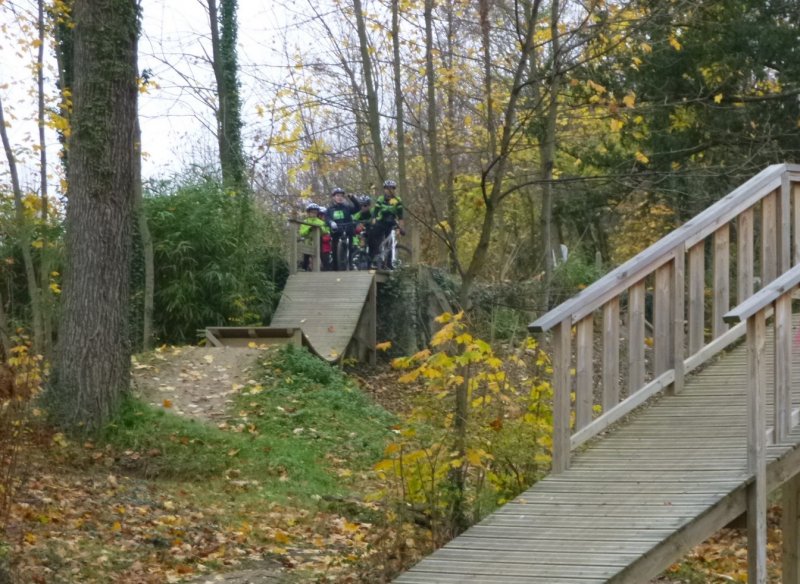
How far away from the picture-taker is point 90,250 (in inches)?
506

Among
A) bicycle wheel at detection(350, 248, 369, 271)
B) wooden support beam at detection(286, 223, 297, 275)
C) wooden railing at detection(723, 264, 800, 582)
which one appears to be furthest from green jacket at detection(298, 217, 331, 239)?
wooden railing at detection(723, 264, 800, 582)

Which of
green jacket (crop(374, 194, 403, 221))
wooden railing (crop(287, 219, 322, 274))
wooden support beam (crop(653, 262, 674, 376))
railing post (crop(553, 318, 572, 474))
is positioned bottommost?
railing post (crop(553, 318, 572, 474))

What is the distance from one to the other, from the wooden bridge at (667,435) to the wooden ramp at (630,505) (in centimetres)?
1

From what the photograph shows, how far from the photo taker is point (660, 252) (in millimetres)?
7688

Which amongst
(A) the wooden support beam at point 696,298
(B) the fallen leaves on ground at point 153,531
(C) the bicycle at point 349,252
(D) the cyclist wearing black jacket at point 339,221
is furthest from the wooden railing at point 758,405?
(C) the bicycle at point 349,252

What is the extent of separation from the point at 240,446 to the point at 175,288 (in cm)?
834

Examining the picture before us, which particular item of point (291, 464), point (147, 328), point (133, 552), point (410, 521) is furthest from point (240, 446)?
point (147, 328)

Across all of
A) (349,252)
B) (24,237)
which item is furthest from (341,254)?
(24,237)

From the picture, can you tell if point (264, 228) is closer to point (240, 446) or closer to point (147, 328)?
point (147, 328)

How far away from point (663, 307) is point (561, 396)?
1.14m

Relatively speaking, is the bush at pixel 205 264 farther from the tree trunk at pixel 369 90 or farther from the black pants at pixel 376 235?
the tree trunk at pixel 369 90

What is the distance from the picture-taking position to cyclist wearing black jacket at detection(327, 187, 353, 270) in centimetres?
2283

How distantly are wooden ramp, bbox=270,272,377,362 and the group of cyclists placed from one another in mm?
1229

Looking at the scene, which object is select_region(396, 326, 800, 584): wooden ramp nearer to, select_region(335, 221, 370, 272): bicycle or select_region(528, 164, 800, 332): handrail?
select_region(528, 164, 800, 332): handrail
